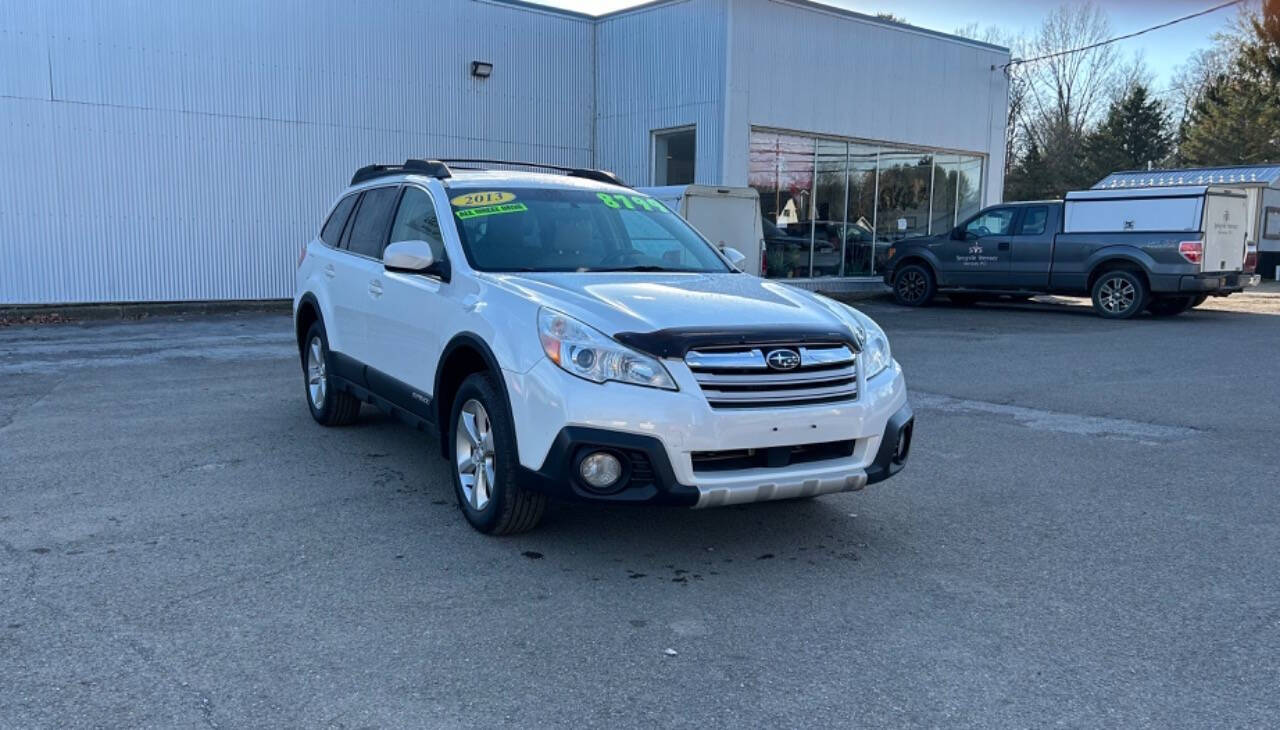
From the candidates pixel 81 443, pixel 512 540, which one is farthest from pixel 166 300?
pixel 512 540

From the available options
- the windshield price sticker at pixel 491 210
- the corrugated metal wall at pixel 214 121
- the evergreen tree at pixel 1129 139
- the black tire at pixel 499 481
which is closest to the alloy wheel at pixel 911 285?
the corrugated metal wall at pixel 214 121

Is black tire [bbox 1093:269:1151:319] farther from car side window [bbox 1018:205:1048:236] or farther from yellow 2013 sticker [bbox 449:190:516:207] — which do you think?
yellow 2013 sticker [bbox 449:190:516:207]

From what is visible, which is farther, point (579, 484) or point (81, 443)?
point (81, 443)

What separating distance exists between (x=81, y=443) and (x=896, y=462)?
5.42 metres

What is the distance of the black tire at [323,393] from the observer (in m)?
6.96

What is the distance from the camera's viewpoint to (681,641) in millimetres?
3633

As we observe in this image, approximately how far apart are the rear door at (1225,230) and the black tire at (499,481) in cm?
1460

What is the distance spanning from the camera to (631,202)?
20.0ft

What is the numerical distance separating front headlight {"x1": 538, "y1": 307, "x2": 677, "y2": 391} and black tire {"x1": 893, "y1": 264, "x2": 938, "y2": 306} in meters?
15.7

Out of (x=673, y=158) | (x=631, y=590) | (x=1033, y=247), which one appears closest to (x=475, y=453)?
(x=631, y=590)

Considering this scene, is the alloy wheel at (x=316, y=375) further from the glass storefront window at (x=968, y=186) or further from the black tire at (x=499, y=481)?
the glass storefront window at (x=968, y=186)

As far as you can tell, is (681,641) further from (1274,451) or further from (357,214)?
(1274,451)

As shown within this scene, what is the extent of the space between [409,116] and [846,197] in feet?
29.5

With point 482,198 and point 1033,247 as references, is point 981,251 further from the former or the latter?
point 482,198
